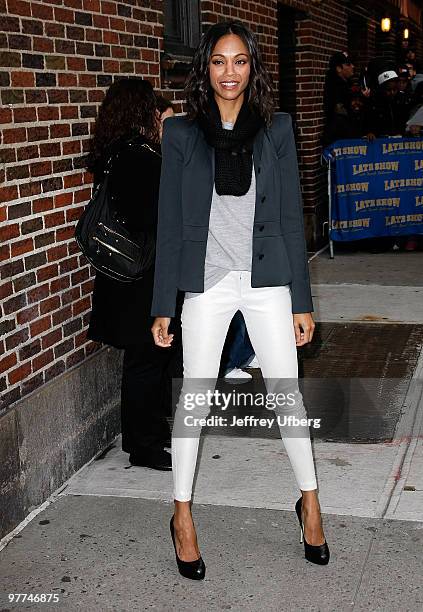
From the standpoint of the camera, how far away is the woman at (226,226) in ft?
10.5

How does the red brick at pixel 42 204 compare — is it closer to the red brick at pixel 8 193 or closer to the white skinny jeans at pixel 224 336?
the red brick at pixel 8 193

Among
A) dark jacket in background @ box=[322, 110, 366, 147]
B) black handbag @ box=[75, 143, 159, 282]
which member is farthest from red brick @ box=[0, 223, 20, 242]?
dark jacket in background @ box=[322, 110, 366, 147]

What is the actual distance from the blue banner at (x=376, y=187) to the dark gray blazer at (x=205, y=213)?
661 cm

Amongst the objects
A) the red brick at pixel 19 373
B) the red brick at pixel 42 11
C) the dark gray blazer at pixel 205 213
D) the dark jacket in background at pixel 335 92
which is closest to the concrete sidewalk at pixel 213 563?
the red brick at pixel 19 373

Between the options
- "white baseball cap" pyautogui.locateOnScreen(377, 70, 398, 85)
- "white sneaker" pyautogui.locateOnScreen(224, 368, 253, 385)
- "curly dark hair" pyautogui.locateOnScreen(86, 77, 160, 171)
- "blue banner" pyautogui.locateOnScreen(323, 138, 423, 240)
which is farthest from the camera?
"white baseball cap" pyautogui.locateOnScreen(377, 70, 398, 85)

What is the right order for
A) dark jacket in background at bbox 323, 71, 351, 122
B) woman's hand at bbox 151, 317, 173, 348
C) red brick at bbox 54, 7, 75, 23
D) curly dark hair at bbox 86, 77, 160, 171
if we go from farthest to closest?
dark jacket in background at bbox 323, 71, 351, 122, red brick at bbox 54, 7, 75, 23, curly dark hair at bbox 86, 77, 160, 171, woman's hand at bbox 151, 317, 173, 348

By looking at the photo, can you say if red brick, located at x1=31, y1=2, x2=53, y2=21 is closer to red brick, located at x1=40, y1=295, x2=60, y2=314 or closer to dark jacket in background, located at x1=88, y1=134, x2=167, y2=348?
dark jacket in background, located at x1=88, y1=134, x2=167, y2=348

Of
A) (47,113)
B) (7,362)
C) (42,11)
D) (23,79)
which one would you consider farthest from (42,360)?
(42,11)

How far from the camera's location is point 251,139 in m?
3.27

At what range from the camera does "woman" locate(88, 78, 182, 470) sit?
13.5 feet

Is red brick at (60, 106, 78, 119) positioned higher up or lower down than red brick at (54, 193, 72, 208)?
higher up

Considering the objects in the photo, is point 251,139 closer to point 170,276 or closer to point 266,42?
point 170,276

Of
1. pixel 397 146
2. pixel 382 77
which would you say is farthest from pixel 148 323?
pixel 382 77

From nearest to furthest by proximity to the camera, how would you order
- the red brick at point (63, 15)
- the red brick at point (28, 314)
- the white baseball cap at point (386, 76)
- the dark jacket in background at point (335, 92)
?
1. the red brick at point (28, 314)
2. the red brick at point (63, 15)
3. the dark jacket in background at point (335, 92)
4. the white baseball cap at point (386, 76)
